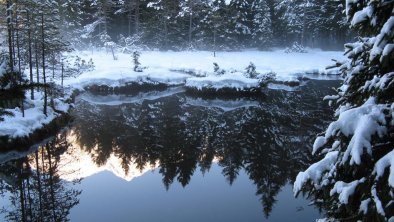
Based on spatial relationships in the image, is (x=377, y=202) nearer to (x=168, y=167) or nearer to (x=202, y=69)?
(x=168, y=167)

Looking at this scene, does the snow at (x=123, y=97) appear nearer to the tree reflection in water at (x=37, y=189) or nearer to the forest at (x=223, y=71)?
the forest at (x=223, y=71)

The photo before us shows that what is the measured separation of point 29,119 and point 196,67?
28540 mm

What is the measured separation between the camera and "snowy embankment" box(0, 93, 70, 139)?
20672 millimetres

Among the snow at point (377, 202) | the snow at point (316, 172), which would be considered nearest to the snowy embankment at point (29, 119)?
the snow at point (316, 172)

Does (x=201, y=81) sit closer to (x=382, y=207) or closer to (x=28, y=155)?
(x=28, y=155)

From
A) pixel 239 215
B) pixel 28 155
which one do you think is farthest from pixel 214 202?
pixel 28 155

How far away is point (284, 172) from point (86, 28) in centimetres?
4989

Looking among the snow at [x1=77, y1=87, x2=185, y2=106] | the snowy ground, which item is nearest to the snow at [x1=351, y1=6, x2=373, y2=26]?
the snowy ground

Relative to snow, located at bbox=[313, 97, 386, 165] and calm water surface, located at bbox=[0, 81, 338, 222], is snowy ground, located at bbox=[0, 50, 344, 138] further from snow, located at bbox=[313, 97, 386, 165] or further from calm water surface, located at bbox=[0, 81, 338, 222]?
snow, located at bbox=[313, 97, 386, 165]

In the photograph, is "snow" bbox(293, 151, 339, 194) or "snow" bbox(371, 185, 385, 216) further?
"snow" bbox(293, 151, 339, 194)

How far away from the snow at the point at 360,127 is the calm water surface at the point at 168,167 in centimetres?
1063

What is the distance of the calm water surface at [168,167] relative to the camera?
1502 centimetres

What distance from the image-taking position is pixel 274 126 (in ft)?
88.5

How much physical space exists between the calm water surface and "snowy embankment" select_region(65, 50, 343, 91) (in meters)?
8.54
